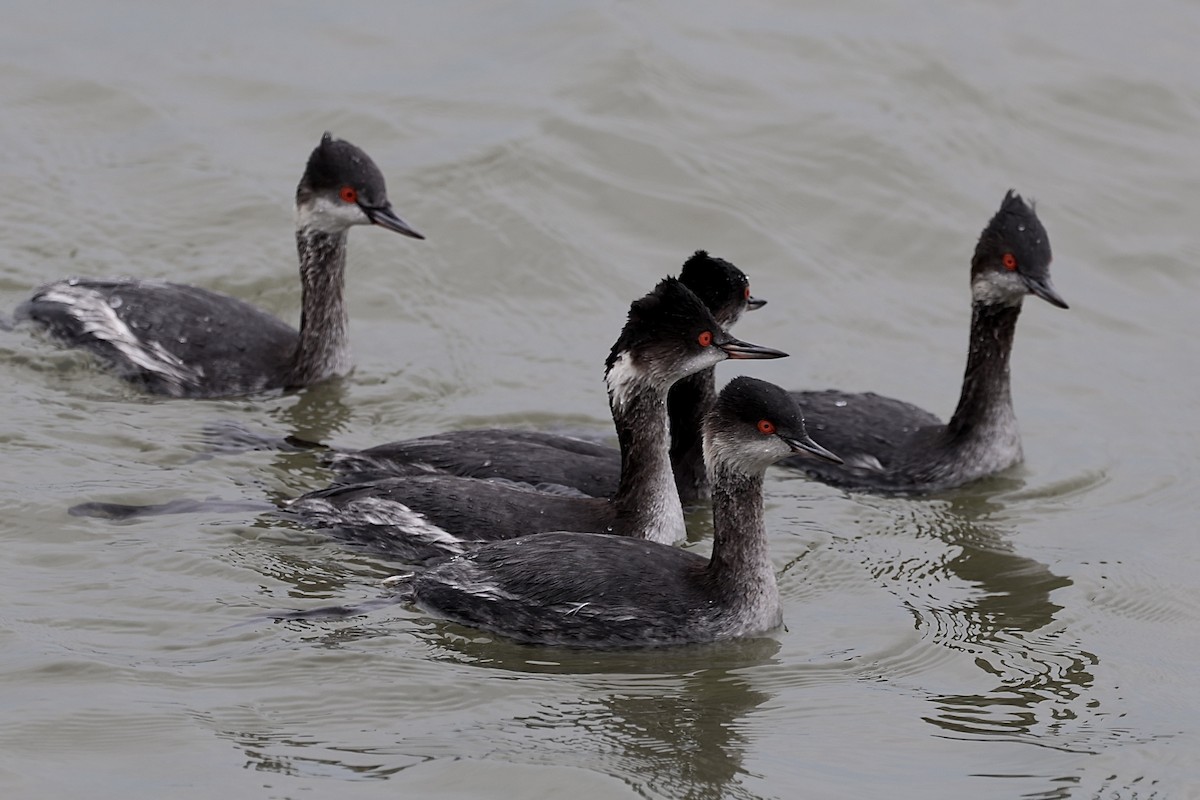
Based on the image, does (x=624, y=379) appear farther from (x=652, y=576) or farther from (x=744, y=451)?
(x=652, y=576)

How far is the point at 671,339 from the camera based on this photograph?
31.3ft

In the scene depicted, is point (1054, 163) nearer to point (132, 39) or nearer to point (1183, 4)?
point (1183, 4)

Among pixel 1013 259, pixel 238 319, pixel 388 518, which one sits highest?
pixel 1013 259

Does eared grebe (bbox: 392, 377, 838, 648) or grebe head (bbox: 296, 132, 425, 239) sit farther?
grebe head (bbox: 296, 132, 425, 239)

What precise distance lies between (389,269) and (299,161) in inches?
74.0

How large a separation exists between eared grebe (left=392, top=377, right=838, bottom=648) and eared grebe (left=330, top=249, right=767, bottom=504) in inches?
46.4

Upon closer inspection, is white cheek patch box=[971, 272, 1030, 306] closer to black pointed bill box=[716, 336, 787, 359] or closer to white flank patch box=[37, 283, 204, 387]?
black pointed bill box=[716, 336, 787, 359]

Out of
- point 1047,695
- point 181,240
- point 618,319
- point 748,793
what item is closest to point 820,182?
point 618,319

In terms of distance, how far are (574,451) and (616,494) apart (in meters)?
0.93

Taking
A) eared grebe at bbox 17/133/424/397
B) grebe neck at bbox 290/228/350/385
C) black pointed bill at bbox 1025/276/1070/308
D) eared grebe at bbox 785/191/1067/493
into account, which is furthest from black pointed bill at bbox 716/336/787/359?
grebe neck at bbox 290/228/350/385

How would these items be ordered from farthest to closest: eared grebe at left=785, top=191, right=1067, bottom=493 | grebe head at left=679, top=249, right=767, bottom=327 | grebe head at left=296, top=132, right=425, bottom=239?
1. grebe head at left=296, top=132, right=425, bottom=239
2. eared grebe at left=785, top=191, right=1067, bottom=493
3. grebe head at left=679, top=249, right=767, bottom=327

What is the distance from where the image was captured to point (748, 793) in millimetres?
7332

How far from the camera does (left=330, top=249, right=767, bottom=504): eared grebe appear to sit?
10.1 meters

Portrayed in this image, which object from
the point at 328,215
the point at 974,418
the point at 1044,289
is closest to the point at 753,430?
the point at 974,418
